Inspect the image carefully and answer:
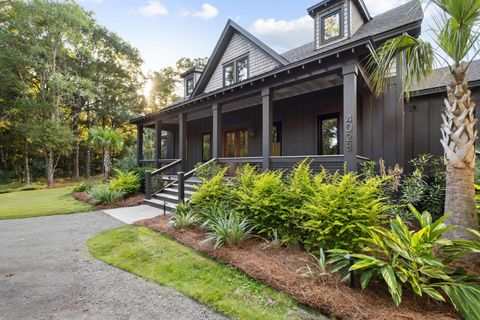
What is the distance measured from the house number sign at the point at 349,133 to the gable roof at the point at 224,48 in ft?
16.3

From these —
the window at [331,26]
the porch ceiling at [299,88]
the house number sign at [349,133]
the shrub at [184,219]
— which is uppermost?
the window at [331,26]

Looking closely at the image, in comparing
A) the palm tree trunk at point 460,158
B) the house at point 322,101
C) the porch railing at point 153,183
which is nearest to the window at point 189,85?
the house at point 322,101

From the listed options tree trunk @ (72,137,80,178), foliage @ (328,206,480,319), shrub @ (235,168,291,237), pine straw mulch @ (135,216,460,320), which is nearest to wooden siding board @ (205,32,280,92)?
shrub @ (235,168,291,237)

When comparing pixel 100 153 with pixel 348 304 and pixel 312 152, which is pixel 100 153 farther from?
pixel 348 304

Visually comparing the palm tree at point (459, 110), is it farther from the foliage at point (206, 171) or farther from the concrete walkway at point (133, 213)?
the concrete walkway at point (133, 213)

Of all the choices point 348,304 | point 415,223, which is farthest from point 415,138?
Answer: point 348,304

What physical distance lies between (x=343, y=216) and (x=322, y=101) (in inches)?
241

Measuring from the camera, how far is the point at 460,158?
10.9ft

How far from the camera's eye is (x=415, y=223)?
5035 millimetres

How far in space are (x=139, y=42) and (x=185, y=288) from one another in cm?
2900

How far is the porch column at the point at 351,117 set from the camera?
5387 millimetres

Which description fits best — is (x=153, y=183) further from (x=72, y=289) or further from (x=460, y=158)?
(x=460, y=158)

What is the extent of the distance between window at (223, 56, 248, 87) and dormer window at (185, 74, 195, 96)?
3534 millimetres

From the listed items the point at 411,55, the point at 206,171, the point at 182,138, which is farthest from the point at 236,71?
the point at 411,55
